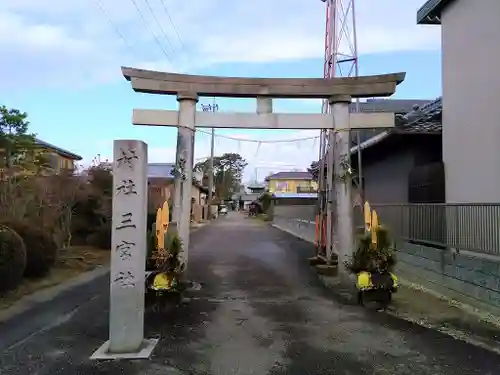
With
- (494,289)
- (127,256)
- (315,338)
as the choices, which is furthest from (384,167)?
(127,256)

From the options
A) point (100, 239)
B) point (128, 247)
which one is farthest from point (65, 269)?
→ point (128, 247)

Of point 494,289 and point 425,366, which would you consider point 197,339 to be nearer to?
point 425,366

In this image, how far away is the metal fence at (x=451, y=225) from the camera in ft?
29.7

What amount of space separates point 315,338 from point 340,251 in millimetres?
5243

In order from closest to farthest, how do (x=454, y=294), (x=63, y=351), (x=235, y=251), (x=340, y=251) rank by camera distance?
(x=63, y=351) → (x=454, y=294) → (x=340, y=251) → (x=235, y=251)

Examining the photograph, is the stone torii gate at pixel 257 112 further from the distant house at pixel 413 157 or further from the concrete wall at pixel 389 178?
the concrete wall at pixel 389 178

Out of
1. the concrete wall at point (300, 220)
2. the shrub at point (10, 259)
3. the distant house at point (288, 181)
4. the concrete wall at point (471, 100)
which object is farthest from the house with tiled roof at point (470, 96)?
the distant house at point (288, 181)

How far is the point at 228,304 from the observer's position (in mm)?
9805

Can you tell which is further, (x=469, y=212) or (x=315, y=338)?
(x=469, y=212)

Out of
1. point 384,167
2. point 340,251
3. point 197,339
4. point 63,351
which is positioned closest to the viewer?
point 63,351

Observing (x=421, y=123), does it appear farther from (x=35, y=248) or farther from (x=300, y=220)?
(x=300, y=220)

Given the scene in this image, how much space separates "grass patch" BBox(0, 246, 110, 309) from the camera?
1018 centimetres

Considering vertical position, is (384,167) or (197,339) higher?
(384,167)

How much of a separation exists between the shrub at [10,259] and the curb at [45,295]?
16.3 inches
